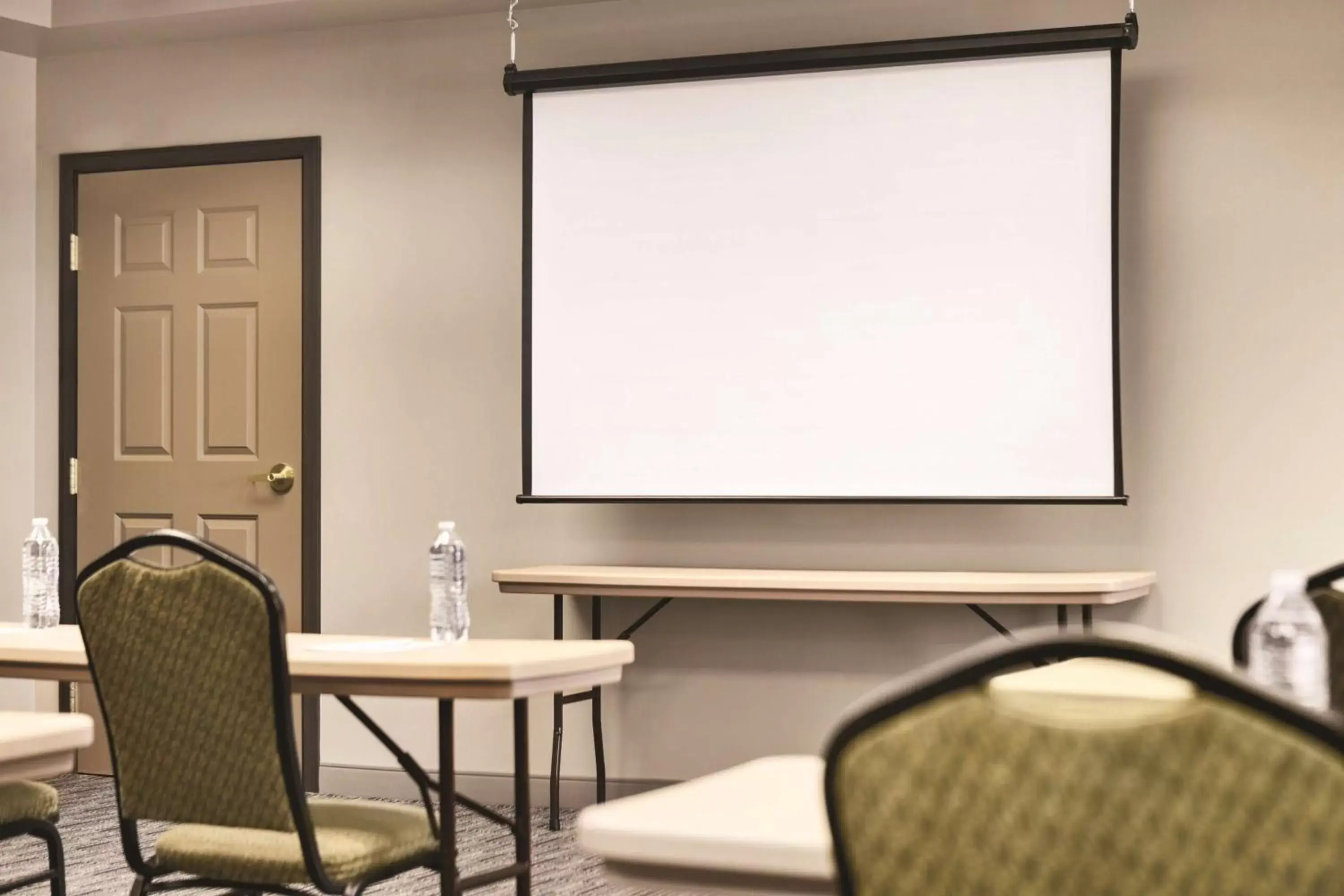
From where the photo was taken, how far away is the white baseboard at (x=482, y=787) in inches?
189

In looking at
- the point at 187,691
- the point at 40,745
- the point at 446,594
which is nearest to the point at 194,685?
the point at 187,691

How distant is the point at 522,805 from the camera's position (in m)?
2.67

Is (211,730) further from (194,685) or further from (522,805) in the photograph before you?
(522,805)

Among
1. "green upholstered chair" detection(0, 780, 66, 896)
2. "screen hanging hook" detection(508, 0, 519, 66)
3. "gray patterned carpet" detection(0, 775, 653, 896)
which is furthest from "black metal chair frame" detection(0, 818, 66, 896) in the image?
"screen hanging hook" detection(508, 0, 519, 66)

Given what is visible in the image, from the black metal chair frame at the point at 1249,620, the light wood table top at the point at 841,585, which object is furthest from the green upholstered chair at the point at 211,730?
the light wood table top at the point at 841,585

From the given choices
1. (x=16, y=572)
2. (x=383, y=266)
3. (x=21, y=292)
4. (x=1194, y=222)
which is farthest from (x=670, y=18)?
(x=16, y=572)

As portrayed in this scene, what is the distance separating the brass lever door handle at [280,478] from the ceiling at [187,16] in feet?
5.08

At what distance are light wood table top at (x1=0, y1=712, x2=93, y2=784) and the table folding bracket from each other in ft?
1.84

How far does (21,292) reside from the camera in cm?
554

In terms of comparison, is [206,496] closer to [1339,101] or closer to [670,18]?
[670,18]

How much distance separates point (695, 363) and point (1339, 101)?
199 cm

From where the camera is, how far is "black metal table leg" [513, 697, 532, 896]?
8.72 feet

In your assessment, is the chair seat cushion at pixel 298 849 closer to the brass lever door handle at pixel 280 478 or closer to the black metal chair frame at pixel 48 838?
the black metal chair frame at pixel 48 838

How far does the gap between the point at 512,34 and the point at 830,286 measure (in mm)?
1405
